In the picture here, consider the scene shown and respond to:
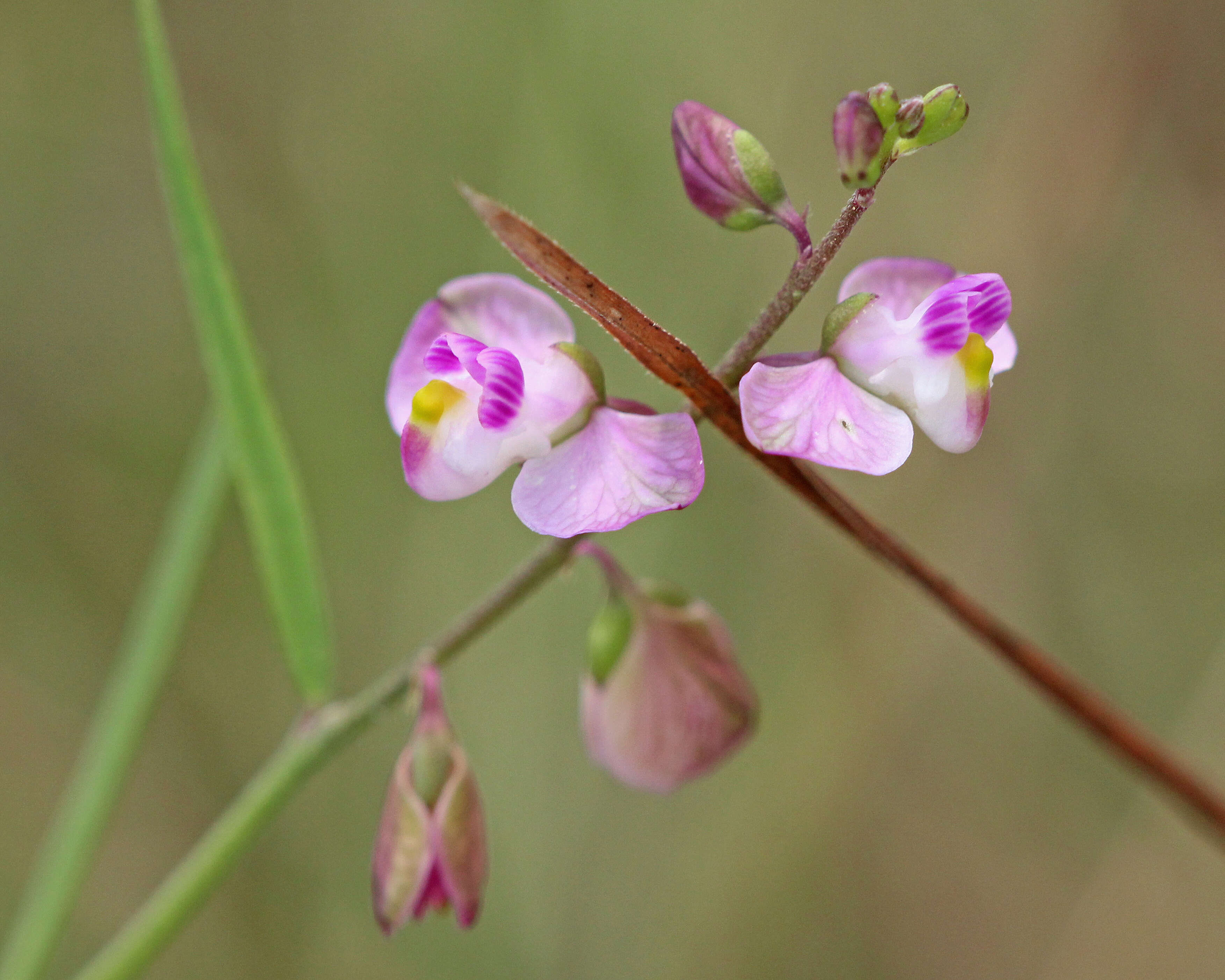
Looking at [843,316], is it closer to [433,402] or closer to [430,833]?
[433,402]

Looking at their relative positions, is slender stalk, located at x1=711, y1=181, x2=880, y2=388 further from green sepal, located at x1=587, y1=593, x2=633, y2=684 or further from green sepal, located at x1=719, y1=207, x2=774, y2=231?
green sepal, located at x1=587, y1=593, x2=633, y2=684

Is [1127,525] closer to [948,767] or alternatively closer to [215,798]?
[948,767]

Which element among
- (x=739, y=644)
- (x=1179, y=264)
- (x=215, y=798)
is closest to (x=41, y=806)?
(x=215, y=798)

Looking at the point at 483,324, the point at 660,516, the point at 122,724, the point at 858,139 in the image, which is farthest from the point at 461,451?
the point at 660,516

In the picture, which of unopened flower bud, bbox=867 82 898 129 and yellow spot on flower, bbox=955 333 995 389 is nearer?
unopened flower bud, bbox=867 82 898 129

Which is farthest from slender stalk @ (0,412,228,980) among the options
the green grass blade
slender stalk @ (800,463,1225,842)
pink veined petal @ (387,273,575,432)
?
slender stalk @ (800,463,1225,842)

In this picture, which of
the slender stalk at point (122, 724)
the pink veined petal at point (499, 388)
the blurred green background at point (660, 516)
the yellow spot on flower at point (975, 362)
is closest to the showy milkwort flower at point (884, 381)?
the yellow spot on flower at point (975, 362)
